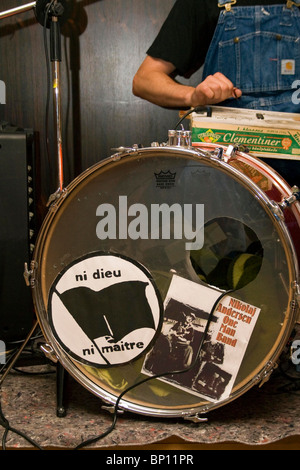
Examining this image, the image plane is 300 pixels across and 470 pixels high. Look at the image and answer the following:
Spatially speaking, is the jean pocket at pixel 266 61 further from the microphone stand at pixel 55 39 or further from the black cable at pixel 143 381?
the black cable at pixel 143 381

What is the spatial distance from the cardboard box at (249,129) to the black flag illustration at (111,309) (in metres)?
0.38

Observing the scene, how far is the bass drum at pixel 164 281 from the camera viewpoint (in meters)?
0.96

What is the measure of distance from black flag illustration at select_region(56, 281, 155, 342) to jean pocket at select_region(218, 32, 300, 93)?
28.5 inches

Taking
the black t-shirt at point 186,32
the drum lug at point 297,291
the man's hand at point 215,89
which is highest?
the black t-shirt at point 186,32

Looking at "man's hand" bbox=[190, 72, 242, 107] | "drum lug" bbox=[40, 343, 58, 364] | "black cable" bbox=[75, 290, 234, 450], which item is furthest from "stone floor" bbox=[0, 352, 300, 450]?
"man's hand" bbox=[190, 72, 242, 107]

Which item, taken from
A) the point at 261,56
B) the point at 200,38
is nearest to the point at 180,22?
the point at 200,38

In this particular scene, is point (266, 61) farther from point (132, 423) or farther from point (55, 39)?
point (132, 423)

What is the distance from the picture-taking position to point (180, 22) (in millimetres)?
1453

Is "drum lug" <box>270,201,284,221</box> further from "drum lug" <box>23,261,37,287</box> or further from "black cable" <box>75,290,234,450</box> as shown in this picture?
"drum lug" <box>23,261,37,287</box>

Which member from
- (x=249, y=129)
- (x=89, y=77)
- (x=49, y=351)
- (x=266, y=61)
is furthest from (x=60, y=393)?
(x=89, y=77)

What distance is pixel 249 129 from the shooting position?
113 cm

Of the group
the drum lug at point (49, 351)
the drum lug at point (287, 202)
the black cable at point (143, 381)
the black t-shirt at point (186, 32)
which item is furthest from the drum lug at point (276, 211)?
the black t-shirt at point (186, 32)
